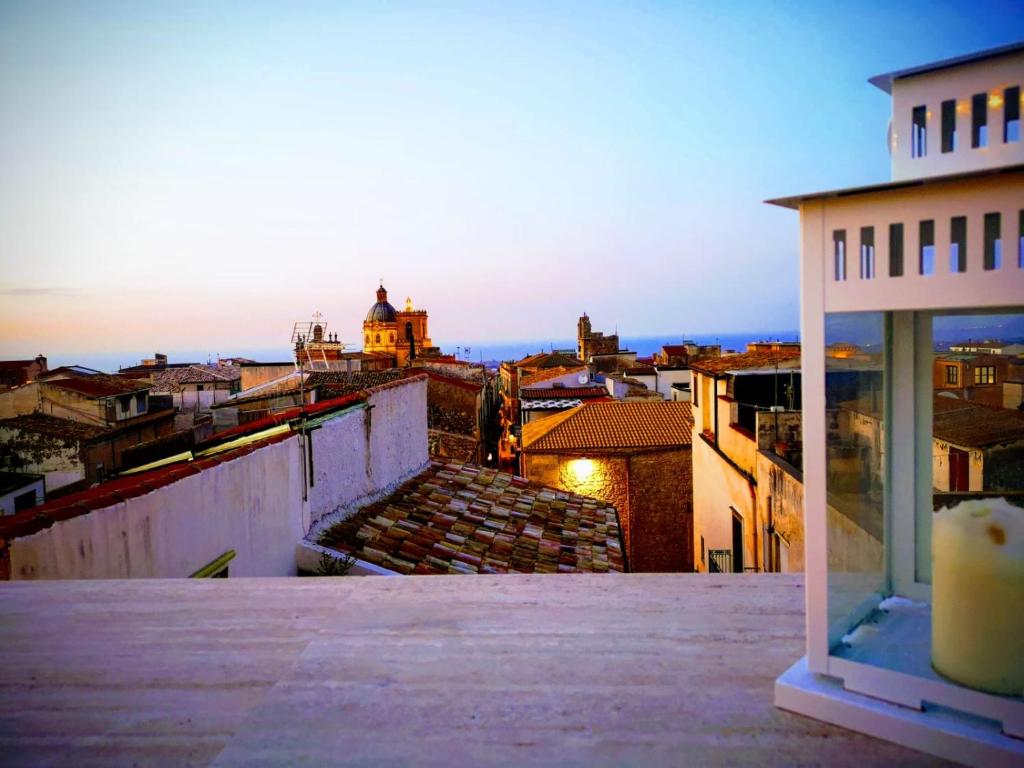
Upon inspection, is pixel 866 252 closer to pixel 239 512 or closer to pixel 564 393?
pixel 239 512

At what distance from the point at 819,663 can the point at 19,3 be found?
16.7 ft

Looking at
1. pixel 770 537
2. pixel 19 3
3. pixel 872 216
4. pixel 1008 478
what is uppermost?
pixel 19 3

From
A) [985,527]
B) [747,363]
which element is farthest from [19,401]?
[985,527]

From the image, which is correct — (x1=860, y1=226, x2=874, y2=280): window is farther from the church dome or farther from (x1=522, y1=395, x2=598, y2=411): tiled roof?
the church dome

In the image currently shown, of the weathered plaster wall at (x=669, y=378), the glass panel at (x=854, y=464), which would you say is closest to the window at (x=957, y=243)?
the glass panel at (x=854, y=464)

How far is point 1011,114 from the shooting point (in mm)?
1475

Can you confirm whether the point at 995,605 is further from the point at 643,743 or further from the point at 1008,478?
the point at 643,743

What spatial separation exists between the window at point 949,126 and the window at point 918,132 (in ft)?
0.11

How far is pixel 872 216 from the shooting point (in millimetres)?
1540

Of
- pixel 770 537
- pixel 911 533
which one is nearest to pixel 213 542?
pixel 911 533

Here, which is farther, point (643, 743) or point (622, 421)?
point (622, 421)

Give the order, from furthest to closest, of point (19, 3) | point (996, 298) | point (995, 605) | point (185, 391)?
point (185, 391)
point (19, 3)
point (995, 605)
point (996, 298)

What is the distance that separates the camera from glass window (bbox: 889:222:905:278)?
4.98 ft

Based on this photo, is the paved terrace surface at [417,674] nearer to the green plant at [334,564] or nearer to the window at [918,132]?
the window at [918,132]
